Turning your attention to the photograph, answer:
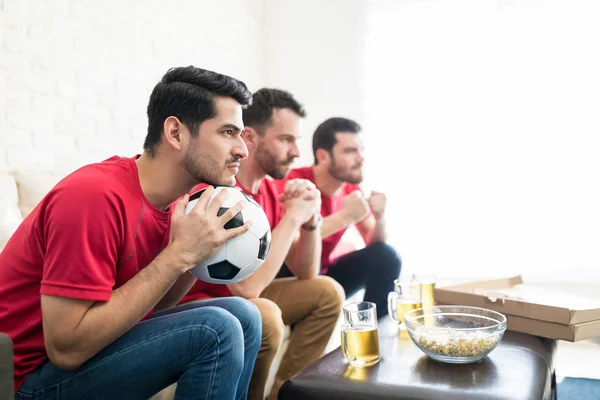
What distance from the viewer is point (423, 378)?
103cm

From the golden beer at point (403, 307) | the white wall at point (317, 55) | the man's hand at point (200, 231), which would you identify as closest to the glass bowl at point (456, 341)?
the golden beer at point (403, 307)

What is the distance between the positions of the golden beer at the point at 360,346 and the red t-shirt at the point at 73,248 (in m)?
0.47

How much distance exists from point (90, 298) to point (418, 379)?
62 centimetres

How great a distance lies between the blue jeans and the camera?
97 cm

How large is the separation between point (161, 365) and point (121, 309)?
0.46 feet

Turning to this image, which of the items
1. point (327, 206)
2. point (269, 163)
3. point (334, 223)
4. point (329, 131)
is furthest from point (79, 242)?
point (329, 131)

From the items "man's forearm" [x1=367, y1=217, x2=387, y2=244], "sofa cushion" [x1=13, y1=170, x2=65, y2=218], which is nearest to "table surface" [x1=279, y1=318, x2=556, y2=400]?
"sofa cushion" [x1=13, y1=170, x2=65, y2=218]

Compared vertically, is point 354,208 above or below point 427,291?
above

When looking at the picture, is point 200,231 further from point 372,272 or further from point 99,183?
point 372,272

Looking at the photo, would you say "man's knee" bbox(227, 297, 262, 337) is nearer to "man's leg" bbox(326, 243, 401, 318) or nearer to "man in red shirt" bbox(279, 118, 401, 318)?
"man in red shirt" bbox(279, 118, 401, 318)

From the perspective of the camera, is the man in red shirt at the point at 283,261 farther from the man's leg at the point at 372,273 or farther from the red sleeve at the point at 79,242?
the red sleeve at the point at 79,242

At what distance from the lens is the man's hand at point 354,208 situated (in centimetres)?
218

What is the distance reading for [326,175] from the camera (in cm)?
254

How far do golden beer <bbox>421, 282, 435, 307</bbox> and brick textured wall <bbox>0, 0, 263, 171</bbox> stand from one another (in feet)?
4.94
